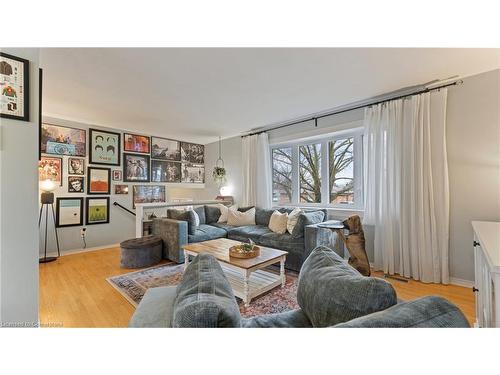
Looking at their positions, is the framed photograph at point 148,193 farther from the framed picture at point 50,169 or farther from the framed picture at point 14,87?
Answer: the framed picture at point 14,87

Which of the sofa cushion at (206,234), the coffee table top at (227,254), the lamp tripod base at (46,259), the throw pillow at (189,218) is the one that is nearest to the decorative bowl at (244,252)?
the coffee table top at (227,254)

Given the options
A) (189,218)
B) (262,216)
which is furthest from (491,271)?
(189,218)

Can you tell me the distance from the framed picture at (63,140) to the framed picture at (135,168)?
27.8 inches

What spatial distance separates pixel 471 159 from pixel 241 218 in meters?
3.20

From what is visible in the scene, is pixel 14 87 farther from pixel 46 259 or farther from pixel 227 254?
pixel 46 259

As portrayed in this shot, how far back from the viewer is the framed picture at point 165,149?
15.5 feet

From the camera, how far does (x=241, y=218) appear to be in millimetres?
3992

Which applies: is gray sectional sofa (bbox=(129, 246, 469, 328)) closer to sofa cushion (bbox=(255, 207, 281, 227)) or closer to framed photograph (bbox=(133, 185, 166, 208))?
sofa cushion (bbox=(255, 207, 281, 227))

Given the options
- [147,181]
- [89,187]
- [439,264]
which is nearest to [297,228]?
[439,264]

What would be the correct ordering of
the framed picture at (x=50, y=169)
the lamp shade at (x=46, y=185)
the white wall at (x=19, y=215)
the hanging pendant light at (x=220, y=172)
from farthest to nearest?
1. the hanging pendant light at (x=220, y=172)
2. the framed picture at (x=50, y=169)
3. the lamp shade at (x=46, y=185)
4. the white wall at (x=19, y=215)

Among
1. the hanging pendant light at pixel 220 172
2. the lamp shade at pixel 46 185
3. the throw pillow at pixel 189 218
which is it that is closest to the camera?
the lamp shade at pixel 46 185
